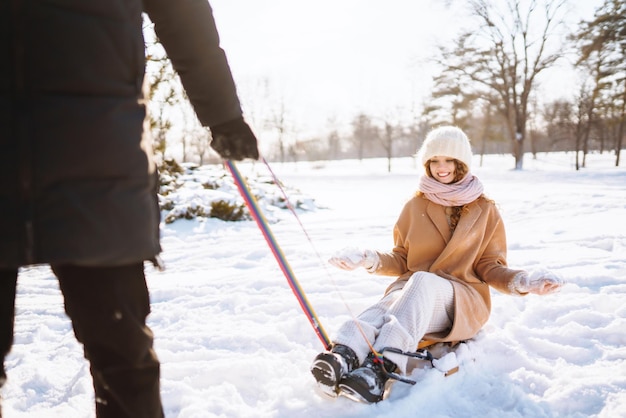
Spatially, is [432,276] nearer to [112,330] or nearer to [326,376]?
[326,376]

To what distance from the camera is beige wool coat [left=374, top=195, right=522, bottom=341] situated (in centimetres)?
208

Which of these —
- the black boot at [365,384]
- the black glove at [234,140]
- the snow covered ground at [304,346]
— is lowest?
the snow covered ground at [304,346]

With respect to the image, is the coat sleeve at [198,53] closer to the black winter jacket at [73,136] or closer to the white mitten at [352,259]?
the black winter jacket at [73,136]

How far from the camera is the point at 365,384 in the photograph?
1.60 metres

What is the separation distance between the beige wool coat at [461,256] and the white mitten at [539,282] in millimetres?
60

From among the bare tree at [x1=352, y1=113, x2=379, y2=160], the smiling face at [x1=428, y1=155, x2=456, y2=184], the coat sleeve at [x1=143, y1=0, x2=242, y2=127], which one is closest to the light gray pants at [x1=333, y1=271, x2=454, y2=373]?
the smiling face at [x1=428, y1=155, x2=456, y2=184]

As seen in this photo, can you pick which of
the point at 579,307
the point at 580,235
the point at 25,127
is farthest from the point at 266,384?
the point at 580,235

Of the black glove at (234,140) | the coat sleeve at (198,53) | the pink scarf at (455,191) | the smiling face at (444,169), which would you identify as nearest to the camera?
the coat sleeve at (198,53)

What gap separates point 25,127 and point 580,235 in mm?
5114

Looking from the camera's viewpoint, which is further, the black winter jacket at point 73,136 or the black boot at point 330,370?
the black boot at point 330,370

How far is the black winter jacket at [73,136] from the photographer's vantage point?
0.76m

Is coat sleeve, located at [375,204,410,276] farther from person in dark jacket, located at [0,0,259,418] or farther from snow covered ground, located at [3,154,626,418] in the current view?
person in dark jacket, located at [0,0,259,418]

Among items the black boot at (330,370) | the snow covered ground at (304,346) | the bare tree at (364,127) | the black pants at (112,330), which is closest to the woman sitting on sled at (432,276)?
the black boot at (330,370)

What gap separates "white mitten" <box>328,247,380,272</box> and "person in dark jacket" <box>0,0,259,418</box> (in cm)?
117
